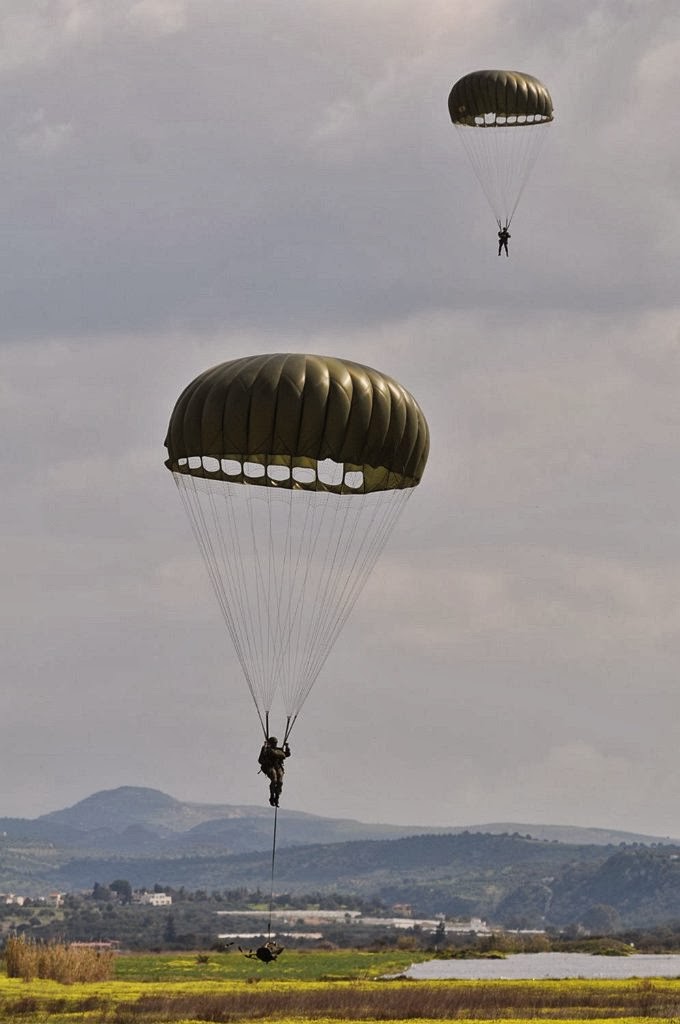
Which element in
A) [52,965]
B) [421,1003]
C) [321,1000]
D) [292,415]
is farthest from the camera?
[52,965]

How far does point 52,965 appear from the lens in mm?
95500

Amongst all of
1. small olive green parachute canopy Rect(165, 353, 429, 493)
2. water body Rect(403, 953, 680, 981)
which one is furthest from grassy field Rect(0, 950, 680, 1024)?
small olive green parachute canopy Rect(165, 353, 429, 493)

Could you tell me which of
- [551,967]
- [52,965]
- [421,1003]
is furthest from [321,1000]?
[551,967]

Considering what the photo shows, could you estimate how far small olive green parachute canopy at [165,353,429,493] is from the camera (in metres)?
51.8

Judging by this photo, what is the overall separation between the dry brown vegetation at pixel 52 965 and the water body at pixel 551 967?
16360 mm

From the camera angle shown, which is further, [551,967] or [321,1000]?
[551,967]

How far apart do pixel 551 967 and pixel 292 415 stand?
65674mm

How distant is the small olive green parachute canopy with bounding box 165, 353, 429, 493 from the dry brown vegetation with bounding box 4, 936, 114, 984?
48188 millimetres

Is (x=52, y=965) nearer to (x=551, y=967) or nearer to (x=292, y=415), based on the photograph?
(x=551, y=967)

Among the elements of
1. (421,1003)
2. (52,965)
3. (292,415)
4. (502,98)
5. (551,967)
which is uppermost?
(502,98)

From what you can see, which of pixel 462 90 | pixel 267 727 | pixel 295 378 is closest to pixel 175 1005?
pixel 267 727

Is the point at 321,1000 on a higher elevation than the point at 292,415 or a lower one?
lower

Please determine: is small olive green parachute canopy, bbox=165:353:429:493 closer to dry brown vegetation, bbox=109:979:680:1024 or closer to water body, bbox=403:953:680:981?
dry brown vegetation, bbox=109:979:680:1024

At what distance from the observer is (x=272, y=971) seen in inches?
4345
